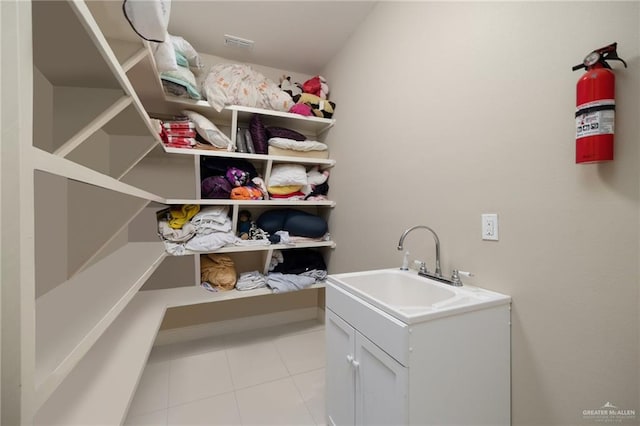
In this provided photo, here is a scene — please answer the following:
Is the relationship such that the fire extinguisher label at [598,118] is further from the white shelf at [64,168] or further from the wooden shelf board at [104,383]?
the wooden shelf board at [104,383]

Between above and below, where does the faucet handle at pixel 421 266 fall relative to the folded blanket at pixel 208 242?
below

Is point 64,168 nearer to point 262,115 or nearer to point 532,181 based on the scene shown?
point 532,181

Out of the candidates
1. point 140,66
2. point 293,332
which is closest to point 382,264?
point 293,332

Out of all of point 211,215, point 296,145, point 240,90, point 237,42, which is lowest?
point 211,215

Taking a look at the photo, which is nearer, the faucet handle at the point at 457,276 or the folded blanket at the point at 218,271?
the faucet handle at the point at 457,276

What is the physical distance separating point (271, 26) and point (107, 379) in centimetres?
238

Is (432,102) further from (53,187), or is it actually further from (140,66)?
(53,187)

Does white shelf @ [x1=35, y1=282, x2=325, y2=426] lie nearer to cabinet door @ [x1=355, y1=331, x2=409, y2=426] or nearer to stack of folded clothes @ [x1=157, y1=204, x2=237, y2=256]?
stack of folded clothes @ [x1=157, y1=204, x2=237, y2=256]

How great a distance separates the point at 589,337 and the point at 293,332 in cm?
219

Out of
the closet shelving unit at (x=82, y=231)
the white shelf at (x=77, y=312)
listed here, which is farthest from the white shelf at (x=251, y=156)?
the white shelf at (x=77, y=312)

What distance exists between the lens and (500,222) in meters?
1.07

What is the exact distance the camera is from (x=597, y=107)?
738 mm

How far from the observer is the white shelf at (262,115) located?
6.58ft

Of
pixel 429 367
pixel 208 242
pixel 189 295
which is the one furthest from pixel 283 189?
pixel 429 367
